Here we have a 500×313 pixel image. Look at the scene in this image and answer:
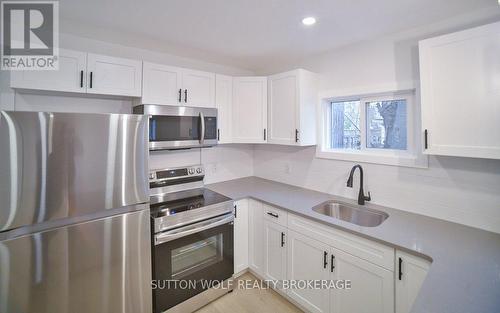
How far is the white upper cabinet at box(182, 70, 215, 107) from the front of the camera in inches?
91.4

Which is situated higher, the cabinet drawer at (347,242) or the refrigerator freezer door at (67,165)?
the refrigerator freezer door at (67,165)

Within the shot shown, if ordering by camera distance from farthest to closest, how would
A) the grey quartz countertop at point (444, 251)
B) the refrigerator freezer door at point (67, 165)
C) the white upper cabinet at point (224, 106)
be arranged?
the white upper cabinet at point (224, 106) → the refrigerator freezer door at point (67, 165) → the grey quartz countertop at point (444, 251)

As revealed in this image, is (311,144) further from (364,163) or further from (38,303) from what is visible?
(38,303)

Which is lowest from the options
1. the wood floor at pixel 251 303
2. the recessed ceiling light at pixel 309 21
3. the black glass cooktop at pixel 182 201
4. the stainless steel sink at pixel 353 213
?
the wood floor at pixel 251 303

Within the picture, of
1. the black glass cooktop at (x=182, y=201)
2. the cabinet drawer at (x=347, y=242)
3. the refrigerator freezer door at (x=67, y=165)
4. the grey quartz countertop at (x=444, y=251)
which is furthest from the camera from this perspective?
the black glass cooktop at (x=182, y=201)

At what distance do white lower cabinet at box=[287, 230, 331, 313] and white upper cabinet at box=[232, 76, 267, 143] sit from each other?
1.18 metres

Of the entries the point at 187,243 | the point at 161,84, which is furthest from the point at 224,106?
→ the point at 187,243

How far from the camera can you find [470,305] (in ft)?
3.11

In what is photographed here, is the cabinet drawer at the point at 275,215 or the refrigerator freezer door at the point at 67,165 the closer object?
the refrigerator freezer door at the point at 67,165

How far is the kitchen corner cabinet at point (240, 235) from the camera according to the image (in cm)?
237

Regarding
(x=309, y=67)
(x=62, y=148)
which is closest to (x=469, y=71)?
(x=309, y=67)

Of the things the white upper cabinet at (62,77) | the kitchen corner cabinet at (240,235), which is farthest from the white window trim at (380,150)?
the white upper cabinet at (62,77)

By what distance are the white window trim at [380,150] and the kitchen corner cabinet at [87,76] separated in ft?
6.03

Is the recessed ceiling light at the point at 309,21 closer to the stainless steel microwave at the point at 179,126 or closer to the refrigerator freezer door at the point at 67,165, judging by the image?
the stainless steel microwave at the point at 179,126
